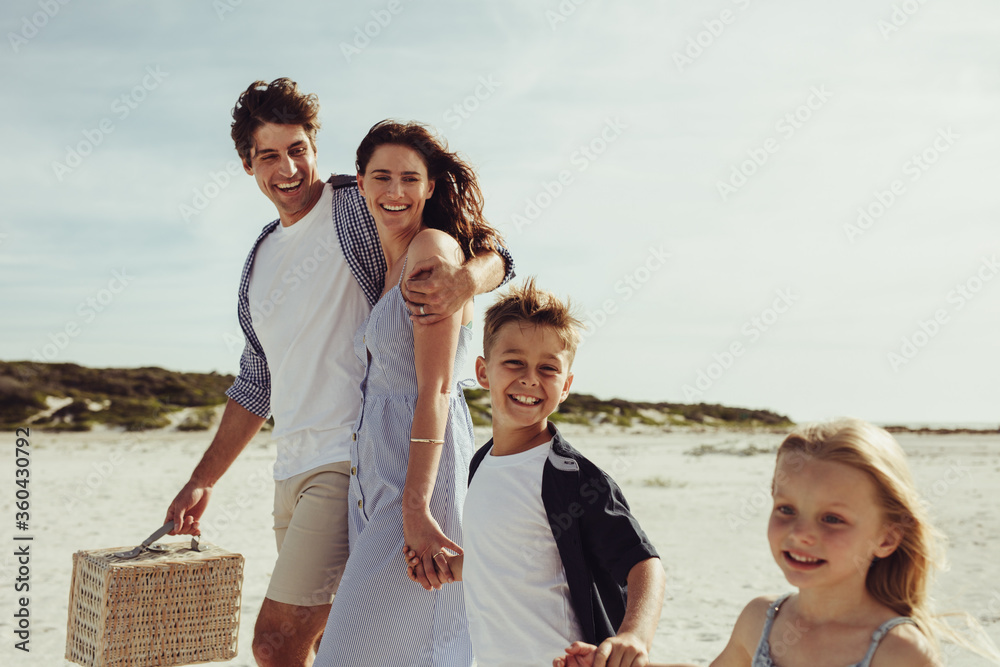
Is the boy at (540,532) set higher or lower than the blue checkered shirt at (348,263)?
lower

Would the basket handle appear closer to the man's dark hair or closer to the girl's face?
the man's dark hair

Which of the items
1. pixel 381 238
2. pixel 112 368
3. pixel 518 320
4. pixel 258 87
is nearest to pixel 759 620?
pixel 518 320

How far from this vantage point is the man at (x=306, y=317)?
2652 millimetres

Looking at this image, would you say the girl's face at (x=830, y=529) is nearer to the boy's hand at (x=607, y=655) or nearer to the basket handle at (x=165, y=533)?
the boy's hand at (x=607, y=655)

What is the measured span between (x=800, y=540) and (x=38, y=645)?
5842 mm

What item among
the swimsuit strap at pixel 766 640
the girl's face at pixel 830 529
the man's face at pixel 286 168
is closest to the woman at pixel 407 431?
the man's face at pixel 286 168

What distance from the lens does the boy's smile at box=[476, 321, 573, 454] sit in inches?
85.4

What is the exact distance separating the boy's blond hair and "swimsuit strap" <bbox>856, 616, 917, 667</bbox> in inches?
38.6

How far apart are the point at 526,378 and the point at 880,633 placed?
38.2 inches

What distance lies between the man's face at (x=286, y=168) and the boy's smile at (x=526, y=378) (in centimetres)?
113

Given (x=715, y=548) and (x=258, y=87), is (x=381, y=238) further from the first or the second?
(x=715, y=548)

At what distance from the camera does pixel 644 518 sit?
1231 centimetres

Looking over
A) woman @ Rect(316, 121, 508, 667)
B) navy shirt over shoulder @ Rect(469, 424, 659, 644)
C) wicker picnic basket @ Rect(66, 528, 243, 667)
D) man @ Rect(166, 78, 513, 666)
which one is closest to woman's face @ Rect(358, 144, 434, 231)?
woman @ Rect(316, 121, 508, 667)

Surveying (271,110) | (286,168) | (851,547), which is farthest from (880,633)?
A: (271,110)
